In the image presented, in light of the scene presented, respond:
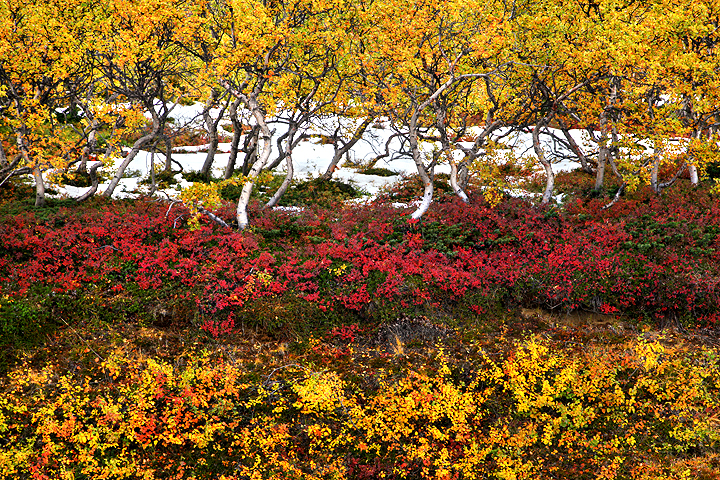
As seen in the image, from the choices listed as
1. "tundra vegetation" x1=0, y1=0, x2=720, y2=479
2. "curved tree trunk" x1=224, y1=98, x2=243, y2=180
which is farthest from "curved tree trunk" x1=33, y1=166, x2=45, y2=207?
"curved tree trunk" x1=224, y1=98, x2=243, y2=180

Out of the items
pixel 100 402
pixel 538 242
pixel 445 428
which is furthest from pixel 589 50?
pixel 100 402

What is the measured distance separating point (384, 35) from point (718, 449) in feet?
37.0

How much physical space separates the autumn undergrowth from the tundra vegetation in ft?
0.18

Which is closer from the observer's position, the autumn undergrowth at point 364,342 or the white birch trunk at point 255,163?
the autumn undergrowth at point 364,342

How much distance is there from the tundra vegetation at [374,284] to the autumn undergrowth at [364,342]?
6 centimetres

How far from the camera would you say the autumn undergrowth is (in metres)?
7.13

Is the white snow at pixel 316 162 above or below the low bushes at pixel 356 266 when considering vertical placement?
above

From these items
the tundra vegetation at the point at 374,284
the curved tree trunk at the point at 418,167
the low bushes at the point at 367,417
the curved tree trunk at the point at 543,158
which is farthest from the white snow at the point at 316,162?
the low bushes at the point at 367,417

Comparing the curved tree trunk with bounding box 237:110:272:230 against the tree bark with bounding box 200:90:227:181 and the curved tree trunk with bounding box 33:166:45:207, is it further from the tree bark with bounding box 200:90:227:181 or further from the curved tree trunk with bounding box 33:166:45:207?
the curved tree trunk with bounding box 33:166:45:207

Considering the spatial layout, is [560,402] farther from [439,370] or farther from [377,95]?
[377,95]

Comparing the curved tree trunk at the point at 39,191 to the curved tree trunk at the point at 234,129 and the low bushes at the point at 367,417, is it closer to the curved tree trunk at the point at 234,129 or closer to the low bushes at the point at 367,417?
the curved tree trunk at the point at 234,129

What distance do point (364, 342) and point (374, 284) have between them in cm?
162

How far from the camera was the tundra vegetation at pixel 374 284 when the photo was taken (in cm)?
728

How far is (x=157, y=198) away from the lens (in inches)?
619
